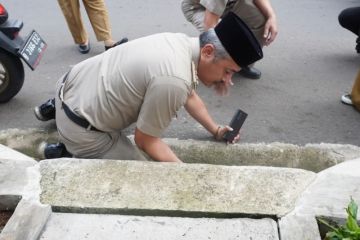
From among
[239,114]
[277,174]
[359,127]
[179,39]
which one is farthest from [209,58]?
[359,127]

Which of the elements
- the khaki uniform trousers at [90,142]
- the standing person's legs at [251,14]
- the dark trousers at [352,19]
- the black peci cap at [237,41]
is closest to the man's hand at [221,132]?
the khaki uniform trousers at [90,142]

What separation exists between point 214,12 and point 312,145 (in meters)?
1.21

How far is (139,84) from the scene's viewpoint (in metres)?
2.14

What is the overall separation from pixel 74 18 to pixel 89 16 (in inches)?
6.0

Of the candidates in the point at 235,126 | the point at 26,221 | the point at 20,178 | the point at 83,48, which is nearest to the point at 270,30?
the point at 235,126

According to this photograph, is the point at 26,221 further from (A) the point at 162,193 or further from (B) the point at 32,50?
(B) the point at 32,50

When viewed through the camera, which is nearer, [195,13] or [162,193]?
[162,193]

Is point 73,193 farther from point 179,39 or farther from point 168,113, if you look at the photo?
point 179,39

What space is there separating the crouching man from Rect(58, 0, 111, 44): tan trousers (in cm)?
181

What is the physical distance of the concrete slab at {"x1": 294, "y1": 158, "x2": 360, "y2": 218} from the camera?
1.87 m

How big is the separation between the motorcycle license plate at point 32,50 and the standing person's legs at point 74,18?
0.74 meters

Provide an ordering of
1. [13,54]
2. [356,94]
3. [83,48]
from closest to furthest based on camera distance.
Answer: [13,54], [356,94], [83,48]

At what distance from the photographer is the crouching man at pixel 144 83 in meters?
2.07

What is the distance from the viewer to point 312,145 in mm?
3074
